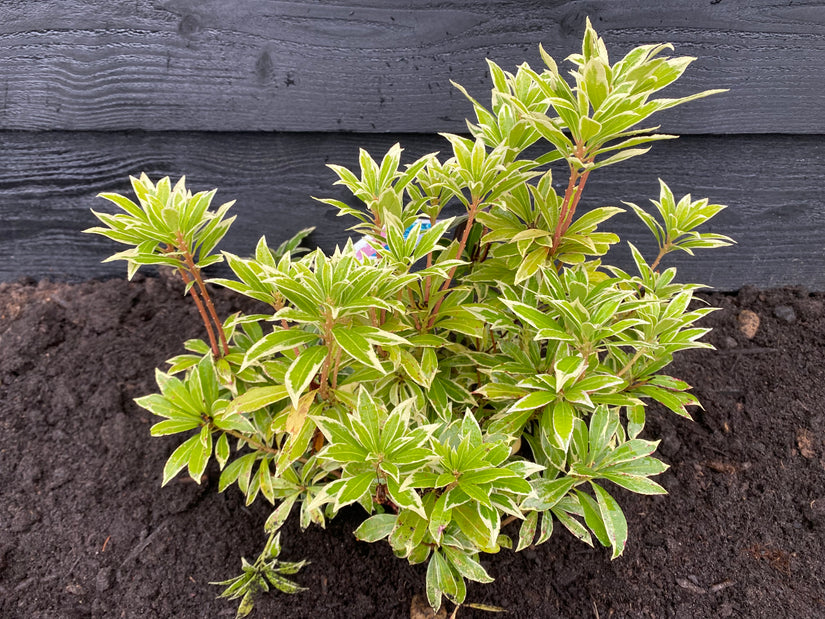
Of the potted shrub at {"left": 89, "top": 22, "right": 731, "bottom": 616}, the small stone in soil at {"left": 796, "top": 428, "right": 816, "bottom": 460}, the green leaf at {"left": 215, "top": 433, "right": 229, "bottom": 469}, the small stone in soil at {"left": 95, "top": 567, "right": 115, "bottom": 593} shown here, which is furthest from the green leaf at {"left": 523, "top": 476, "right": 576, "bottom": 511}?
the small stone in soil at {"left": 95, "top": 567, "right": 115, "bottom": 593}

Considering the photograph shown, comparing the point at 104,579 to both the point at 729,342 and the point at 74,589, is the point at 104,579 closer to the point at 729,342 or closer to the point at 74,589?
the point at 74,589

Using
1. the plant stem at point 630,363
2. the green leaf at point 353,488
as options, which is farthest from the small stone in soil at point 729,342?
the green leaf at point 353,488

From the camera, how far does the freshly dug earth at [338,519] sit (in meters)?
1.58

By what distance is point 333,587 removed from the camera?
161 cm

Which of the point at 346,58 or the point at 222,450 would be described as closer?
the point at 222,450

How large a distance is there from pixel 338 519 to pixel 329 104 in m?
1.47

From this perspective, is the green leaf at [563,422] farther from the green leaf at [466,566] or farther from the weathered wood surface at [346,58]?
the weathered wood surface at [346,58]

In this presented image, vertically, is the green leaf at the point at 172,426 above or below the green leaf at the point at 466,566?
above

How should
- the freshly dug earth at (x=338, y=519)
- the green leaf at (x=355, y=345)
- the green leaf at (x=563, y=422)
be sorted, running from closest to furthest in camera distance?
the green leaf at (x=355, y=345)
the green leaf at (x=563, y=422)
the freshly dug earth at (x=338, y=519)

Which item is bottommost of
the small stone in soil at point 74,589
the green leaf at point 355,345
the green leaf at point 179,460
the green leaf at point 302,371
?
the small stone in soil at point 74,589

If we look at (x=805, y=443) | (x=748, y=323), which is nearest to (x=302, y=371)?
(x=805, y=443)

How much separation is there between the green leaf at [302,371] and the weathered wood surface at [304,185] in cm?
133

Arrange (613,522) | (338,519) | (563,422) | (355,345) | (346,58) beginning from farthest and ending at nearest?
(346,58) < (338,519) < (613,522) < (563,422) < (355,345)

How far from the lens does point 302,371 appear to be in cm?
111
